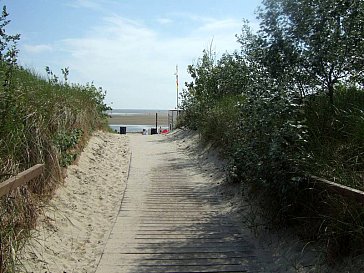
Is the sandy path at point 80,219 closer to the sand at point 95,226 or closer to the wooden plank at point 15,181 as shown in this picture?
the sand at point 95,226

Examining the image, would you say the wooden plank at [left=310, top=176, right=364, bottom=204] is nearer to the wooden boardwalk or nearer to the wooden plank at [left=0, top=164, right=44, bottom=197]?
the wooden boardwalk

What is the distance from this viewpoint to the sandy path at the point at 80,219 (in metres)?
4.94

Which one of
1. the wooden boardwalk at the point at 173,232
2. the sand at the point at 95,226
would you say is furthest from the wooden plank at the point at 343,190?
the wooden boardwalk at the point at 173,232

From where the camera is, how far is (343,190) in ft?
13.9

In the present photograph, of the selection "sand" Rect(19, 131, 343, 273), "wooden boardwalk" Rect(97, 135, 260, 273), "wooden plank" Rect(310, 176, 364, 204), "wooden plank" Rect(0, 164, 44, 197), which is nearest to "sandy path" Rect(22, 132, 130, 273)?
"sand" Rect(19, 131, 343, 273)

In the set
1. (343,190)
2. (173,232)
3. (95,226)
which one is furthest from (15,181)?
(343,190)

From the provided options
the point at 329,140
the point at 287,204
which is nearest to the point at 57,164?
the point at 287,204

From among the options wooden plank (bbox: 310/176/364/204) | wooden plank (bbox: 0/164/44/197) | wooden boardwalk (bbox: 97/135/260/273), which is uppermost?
wooden plank (bbox: 0/164/44/197)

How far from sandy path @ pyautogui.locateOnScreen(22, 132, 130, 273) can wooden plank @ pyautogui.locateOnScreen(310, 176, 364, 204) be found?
111 inches

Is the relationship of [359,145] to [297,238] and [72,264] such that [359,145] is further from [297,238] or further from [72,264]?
[72,264]

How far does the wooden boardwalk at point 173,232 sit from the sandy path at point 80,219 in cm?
22

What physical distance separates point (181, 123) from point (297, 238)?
15.0 m

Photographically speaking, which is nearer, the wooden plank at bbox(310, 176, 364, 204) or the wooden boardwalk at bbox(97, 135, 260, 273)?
the wooden plank at bbox(310, 176, 364, 204)

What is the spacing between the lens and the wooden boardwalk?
502 centimetres
